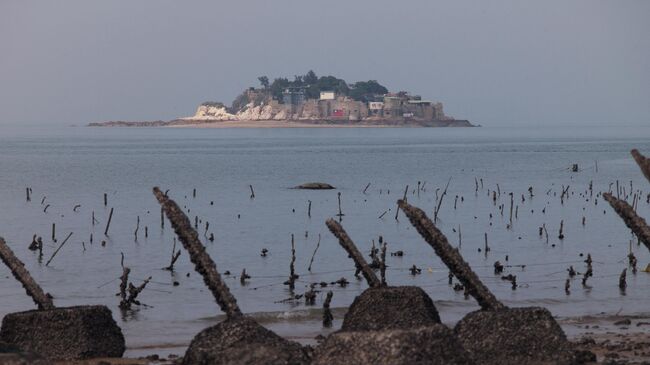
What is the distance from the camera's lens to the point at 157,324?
102 feet

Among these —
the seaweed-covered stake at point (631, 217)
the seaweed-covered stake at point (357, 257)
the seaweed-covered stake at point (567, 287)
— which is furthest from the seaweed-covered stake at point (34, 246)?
the seaweed-covered stake at point (631, 217)

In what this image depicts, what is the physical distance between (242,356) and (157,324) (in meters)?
15.0

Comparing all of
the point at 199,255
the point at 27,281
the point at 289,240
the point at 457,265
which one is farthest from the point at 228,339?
the point at 289,240

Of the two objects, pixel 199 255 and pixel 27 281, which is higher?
pixel 199 255

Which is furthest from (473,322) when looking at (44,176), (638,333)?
(44,176)

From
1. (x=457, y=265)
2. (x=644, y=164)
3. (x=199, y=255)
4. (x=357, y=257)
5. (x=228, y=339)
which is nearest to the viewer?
(x=228, y=339)

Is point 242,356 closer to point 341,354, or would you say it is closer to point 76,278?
point 341,354

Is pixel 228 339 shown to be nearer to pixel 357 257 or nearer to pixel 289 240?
pixel 357 257

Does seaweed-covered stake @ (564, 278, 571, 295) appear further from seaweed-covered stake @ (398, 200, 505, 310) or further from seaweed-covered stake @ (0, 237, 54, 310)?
seaweed-covered stake @ (0, 237, 54, 310)

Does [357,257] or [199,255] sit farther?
[357,257]

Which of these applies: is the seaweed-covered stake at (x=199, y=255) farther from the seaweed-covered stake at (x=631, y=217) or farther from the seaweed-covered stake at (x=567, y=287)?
the seaweed-covered stake at (x=567, y=287)

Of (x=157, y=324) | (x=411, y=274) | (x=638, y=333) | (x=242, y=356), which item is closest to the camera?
(x=242, y=356)

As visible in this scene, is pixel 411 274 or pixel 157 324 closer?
pixel 157 324

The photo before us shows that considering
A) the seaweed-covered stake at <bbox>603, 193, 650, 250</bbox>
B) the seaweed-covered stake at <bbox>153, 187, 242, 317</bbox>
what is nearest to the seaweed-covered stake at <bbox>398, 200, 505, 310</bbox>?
the seaweed-covered stake at <bbox>603, 193, 650, 250</bbox>
